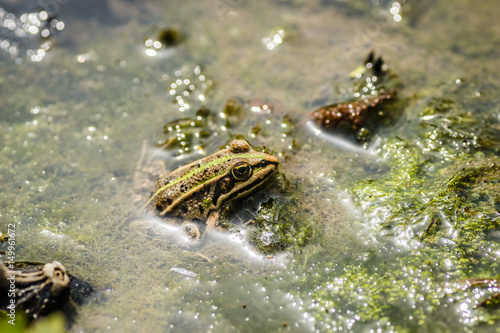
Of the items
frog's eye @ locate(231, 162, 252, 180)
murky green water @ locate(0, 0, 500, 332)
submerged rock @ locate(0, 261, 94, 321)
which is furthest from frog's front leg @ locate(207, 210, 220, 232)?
submerged rock @ locate(0, 261, 94, 321)

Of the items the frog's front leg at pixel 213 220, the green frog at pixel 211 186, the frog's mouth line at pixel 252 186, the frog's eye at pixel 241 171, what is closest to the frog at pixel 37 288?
the green frog at pixel 211 186

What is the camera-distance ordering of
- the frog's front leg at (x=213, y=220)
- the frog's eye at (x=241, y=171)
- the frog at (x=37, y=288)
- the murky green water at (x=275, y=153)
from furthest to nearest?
the frog's front leg at (x=213, y=220) → the frog's eye at (x=241, y=171) → the murky green water at (x=275, y=153) → the frog at (x=37, y=288)

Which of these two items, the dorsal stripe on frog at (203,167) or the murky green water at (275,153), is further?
the dorsal stripe on frog at (203,167)

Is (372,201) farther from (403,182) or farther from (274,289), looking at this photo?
(274,289)

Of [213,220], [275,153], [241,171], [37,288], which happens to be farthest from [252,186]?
[37,288]

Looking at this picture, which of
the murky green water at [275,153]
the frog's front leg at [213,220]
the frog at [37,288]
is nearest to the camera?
the frog at [37,288]

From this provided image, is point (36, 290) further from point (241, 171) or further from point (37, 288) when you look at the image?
point (241, 171)

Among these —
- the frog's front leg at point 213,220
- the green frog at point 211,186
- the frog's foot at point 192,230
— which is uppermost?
the green frog at point 211,186

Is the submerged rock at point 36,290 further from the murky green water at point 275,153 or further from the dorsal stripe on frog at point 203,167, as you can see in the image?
the dorsal stripe on frog at point 203,167
